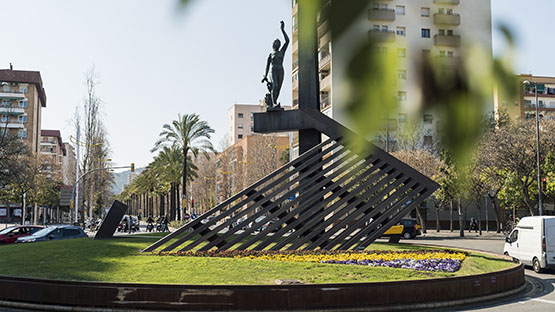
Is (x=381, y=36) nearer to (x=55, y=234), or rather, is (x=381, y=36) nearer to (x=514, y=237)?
(x=514, y=237)

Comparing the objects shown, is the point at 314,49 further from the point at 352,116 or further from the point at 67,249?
the point at 67,249

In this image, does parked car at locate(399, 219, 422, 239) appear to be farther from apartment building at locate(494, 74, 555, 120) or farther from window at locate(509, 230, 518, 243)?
apartment building at locate(494, 74, 555, 120)

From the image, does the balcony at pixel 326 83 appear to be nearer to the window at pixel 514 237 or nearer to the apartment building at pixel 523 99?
the apartment building at pixel 523 99

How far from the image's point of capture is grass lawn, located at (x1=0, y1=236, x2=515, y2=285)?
12.6 meters

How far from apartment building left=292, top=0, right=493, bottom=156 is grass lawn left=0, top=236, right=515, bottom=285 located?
11140 millimetres

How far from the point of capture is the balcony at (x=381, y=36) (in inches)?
50.4

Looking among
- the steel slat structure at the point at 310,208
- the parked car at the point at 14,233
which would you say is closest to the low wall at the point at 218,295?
the steel slat structure at the point at 310,208

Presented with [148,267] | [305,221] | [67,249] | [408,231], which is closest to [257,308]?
[148,267]

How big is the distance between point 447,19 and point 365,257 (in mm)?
15282

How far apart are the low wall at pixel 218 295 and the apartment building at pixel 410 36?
31.5 feet

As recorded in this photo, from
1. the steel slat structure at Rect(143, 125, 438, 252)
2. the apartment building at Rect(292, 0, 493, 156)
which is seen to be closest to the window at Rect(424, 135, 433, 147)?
the apartment building at Rect(292, 0, 493, 156)

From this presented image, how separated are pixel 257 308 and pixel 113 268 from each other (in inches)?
193

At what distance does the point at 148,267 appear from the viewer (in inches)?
547

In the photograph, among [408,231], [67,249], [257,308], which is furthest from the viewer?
[408,231]
